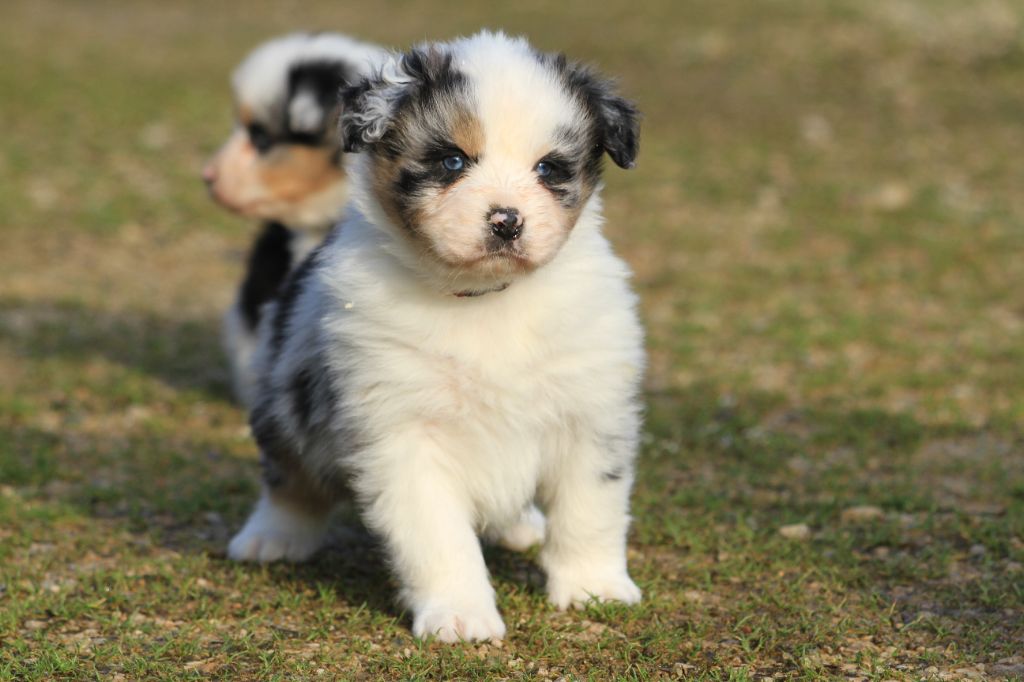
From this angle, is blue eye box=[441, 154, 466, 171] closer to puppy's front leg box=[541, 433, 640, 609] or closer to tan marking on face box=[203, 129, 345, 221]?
puppy's front leg box=[541, 433, 640, 609]

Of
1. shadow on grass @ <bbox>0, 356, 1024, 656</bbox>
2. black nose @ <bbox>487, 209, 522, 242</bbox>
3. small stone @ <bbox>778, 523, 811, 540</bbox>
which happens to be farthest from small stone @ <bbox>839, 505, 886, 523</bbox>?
black nose @ <bbox>487, 209, 522, 242</bbox>

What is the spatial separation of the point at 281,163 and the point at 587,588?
3247mm

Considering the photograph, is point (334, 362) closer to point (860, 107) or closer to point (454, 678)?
point (454, 678)

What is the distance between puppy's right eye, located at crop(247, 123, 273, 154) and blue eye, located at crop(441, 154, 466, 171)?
10.2ft

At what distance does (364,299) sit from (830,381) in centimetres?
361

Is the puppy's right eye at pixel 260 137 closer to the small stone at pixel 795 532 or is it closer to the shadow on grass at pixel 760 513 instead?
the shadow on grass at pixel 760 513

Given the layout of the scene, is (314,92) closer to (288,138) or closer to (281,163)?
(288,138)

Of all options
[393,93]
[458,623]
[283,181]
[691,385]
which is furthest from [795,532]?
[283,181]

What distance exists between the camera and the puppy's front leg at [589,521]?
378cm

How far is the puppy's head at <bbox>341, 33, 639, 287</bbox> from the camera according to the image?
11.3ft

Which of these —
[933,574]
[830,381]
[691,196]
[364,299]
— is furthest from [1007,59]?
[364,299]

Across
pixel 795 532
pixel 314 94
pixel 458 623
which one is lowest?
pixel 458 623

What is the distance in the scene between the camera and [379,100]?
366cm

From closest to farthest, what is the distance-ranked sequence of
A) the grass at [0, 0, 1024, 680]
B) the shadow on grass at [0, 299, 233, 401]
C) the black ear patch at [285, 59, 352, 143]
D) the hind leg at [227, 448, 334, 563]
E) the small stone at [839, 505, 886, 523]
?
the grass at [0, 0, 1024, 680], the hind leg at [227, 448, 334, 563], the small stone at [839, 505, 886, 523], the black ear patch at [285, 59, 352, 143], the shadow on grass at [0, 299, 233, 401]
